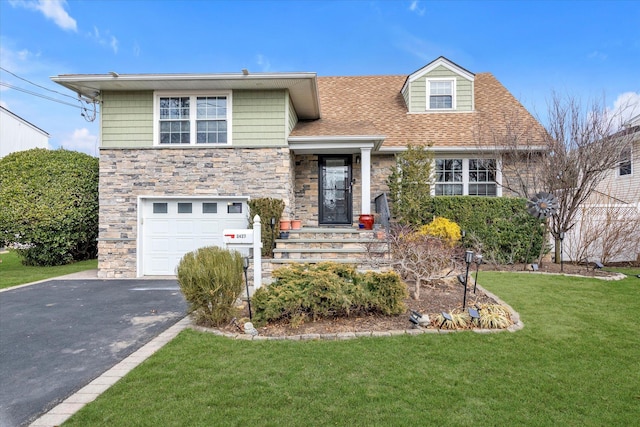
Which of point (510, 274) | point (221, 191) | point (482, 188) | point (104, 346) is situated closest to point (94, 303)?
point (104, 346)

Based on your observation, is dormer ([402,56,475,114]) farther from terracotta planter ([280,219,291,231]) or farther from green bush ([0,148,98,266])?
green bush ([0,148,98,266])

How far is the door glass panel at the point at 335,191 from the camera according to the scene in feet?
36.6

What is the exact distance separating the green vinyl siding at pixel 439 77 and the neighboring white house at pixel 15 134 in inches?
916

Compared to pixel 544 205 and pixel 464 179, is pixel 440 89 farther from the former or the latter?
pixel 544 205

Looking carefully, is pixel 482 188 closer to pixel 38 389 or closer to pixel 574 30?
pixel 574 30

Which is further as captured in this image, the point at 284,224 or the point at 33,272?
the point at 33,272

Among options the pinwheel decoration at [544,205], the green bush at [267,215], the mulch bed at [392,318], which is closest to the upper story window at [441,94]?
the pinwheel decoration at [544,205]

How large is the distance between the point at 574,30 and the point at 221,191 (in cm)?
1533

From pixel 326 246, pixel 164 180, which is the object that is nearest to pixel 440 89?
pixel 326 246

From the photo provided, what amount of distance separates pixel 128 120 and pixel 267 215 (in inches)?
184

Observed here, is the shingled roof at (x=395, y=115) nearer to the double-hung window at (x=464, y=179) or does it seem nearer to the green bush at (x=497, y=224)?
the double-hung window at (x=464, y=179)

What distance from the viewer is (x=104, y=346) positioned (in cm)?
438

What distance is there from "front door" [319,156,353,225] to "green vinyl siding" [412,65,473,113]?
3.75 metres

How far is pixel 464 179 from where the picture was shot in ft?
37.1
